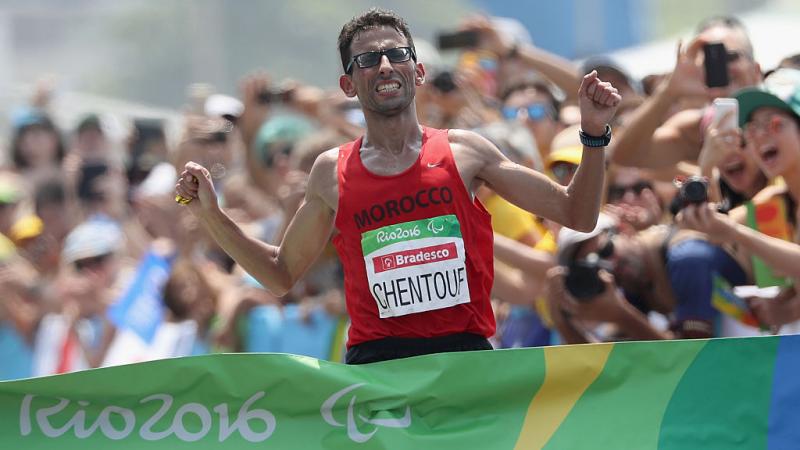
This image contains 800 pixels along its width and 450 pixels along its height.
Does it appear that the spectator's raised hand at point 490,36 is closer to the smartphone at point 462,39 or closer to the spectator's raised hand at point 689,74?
the smartphone at point 462,39

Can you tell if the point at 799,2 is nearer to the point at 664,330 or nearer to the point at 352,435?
the point at 664,330

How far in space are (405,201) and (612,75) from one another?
11.3 ft

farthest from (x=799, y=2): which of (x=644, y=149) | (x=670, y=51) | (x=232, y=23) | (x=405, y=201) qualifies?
(x=405, y=201)

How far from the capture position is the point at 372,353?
217 inches

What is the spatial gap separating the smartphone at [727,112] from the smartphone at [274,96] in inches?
163

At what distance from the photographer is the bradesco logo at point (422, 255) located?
5363 mm

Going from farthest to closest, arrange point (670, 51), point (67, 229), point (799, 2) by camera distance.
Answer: point (799, 2) < point (670, 51) < point (67, 229)

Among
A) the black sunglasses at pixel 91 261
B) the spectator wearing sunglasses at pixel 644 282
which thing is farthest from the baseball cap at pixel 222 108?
the spectator wearing sunglasses at pixel 644 282

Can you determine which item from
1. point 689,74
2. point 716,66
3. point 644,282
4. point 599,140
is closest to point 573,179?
point 599,140

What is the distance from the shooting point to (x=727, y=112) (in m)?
6.55

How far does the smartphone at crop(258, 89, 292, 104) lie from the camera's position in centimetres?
1022

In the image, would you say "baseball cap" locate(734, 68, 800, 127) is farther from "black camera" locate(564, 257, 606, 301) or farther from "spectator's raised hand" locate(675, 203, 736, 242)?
"black camera" locate(564, 257, 606, 301)

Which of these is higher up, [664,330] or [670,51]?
[670,51]

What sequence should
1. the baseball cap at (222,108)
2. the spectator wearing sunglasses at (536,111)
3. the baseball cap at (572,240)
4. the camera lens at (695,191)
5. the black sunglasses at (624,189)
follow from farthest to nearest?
the baseball cap at (222,108) → the spectator wearing sunglasses at (536,111) → the black sunglasses at (624,189) → the baseball cap at (572,240) → the camera lens at (695,191)
